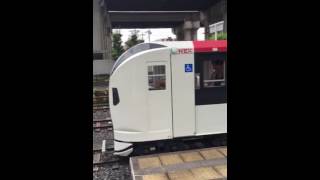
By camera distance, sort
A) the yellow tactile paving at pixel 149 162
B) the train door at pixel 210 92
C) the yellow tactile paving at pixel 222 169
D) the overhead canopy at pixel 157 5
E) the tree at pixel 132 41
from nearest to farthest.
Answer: the yellow tactile paving at pixel 222 169 < the yellow tactile paving at pixel 149 162 < the train door at pixel 210 92 < the overhead canopy at pixel 157 5 < the tree at pixel 132 41

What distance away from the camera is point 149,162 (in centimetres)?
586

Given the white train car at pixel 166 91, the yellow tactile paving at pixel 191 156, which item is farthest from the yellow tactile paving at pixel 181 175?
the white train car at pixel 166 91

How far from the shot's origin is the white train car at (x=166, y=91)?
241 inches

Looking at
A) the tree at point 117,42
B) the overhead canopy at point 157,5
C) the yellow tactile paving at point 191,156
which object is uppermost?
the overhead canopy at point 157,5

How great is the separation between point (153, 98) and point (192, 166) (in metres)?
1.76

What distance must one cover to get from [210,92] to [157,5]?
922 inches

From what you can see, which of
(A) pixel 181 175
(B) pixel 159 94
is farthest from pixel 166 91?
(A) pixel 181 175

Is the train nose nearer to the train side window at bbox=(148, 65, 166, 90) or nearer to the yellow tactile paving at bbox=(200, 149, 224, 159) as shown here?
the train side window at bbox=(148, 65, 166, 90)

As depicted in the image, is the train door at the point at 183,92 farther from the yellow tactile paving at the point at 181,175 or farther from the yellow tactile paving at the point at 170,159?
the yellow tactile paving at the point at 181,175

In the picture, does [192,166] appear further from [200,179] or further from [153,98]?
[153,98]

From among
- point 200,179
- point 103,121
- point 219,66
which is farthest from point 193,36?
point 200,179

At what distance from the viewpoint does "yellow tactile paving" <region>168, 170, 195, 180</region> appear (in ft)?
16.5

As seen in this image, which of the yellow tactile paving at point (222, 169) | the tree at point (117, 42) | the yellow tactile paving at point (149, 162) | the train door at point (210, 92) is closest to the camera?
the yellow tactile paving at point (222, 169)

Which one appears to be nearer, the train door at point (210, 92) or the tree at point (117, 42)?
the train door at point (210, 92)
